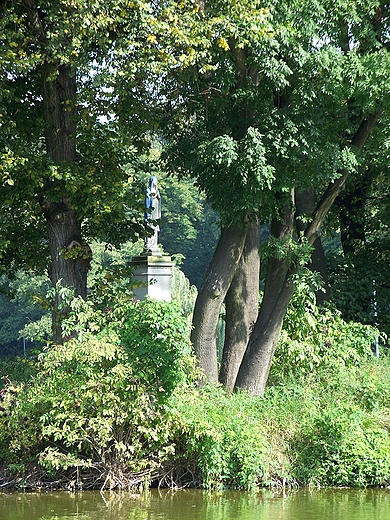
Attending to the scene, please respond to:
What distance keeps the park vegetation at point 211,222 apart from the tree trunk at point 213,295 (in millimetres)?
33

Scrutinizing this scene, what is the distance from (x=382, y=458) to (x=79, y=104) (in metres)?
7.72

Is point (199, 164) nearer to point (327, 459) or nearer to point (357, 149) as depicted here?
point (357, 149)

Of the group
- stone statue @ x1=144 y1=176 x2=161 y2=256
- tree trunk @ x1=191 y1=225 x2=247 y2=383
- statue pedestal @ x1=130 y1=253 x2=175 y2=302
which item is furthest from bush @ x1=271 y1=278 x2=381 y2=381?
stone statue @ x1=144 y1=176 x2=161 y2=256

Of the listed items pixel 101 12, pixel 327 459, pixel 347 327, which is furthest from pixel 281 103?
pixel 327 459

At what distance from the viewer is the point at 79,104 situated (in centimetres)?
1519

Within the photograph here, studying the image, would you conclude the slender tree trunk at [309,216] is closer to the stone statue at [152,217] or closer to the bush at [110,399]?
the stone statue at [152,217]

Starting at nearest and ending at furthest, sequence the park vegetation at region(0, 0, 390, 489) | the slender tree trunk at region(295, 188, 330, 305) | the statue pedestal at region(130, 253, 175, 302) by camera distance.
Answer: the park vegetation at region(0, 0, 390, 489) → the statue pedestal at region(130, 253, 175, 302) → the slender tree trunk at region(295, 188, 330, 305)

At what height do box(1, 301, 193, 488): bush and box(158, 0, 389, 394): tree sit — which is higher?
box(158, 0, 389, 394): tree

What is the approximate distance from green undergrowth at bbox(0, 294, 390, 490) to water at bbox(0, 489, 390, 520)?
1.09 ft

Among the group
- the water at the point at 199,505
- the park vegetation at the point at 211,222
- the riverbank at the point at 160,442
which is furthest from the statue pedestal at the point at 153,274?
the water at the point at 199,505

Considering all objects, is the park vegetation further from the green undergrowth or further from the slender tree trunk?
the slender tree trunk

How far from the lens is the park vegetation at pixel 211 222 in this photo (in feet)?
38.7

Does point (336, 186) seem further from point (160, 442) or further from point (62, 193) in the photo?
point (160, 442)

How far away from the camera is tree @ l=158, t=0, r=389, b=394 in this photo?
13.2 metres
